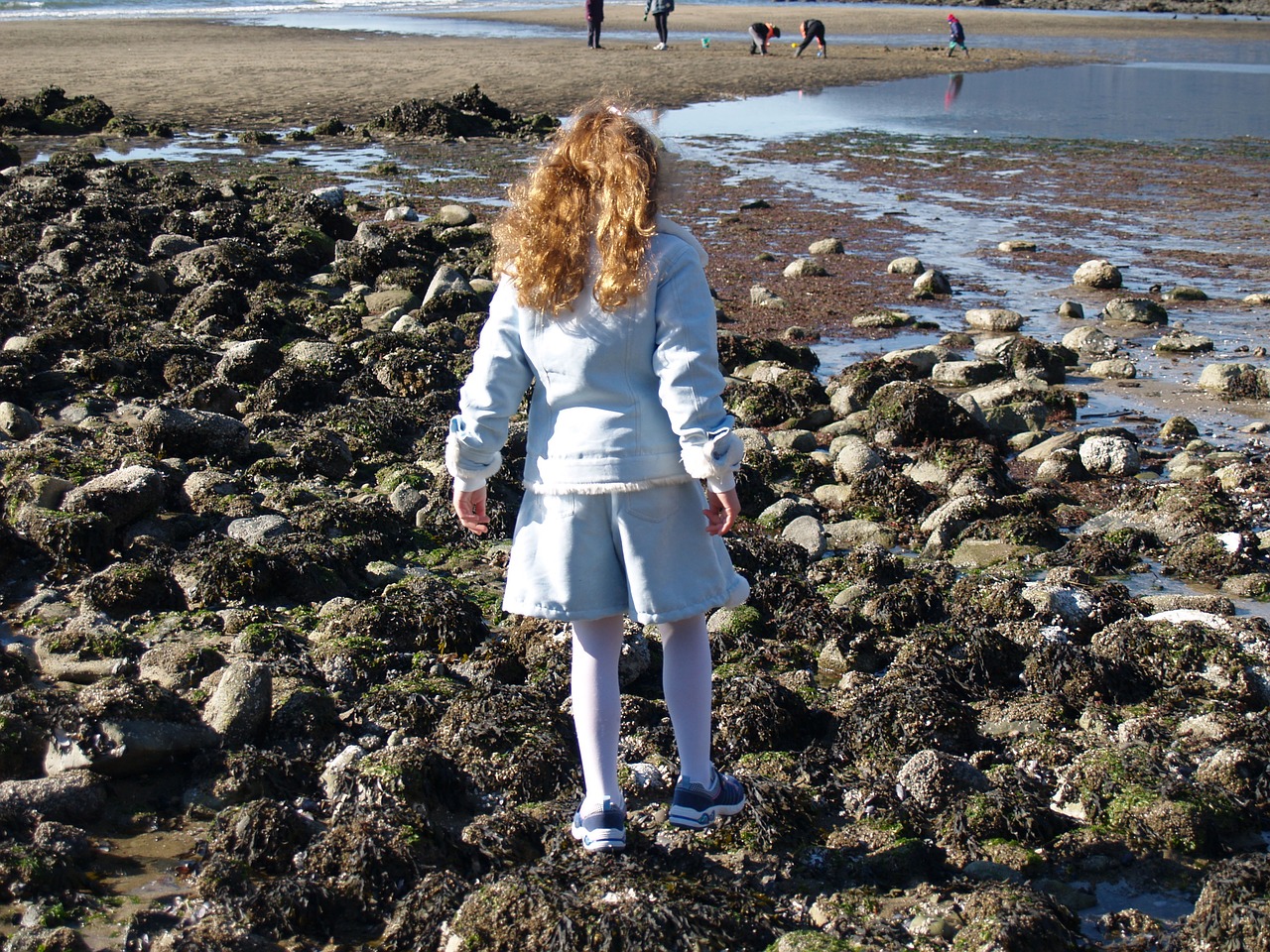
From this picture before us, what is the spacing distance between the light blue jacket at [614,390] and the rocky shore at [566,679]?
1096 millimetres

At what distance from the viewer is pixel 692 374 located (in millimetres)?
3252

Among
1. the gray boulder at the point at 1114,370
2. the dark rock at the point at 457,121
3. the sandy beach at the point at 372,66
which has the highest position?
the sandy beach at the point at 372,66

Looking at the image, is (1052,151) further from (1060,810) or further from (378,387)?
(1060,810)

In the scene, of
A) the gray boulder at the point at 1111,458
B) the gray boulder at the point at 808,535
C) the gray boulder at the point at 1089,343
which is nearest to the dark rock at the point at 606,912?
the gray boulder at the point at 808,535

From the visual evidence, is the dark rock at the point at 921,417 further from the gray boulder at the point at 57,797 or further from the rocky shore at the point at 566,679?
the gray boulder at the point at 57,797

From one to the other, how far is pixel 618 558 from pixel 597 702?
1.40ft

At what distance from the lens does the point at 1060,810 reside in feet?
12.7

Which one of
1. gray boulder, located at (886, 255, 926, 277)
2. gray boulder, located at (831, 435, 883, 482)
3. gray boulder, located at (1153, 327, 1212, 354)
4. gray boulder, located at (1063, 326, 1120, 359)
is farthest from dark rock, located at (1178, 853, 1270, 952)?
gray boulder, located at (886, 255, 926, 277)

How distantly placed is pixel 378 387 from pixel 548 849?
210 inches

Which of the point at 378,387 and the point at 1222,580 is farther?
the point at 378,387

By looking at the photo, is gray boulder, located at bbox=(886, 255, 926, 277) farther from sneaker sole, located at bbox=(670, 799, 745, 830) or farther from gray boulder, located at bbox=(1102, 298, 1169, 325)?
sneaker sole, located at bbox=(670, 799, 745, 830)

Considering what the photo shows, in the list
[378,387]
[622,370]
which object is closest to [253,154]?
[378,387]

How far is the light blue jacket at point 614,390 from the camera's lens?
10.7 feet

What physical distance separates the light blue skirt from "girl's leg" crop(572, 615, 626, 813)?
0.37 ft
